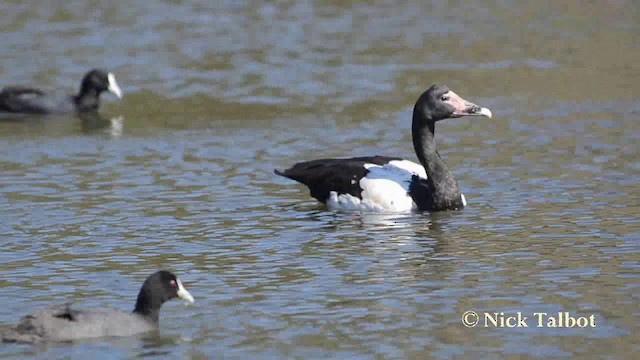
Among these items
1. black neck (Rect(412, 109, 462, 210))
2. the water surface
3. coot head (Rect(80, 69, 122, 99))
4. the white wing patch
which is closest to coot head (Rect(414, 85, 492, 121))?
black neck (Rect(412, 109, 462, 210))

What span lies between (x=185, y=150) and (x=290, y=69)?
577 cm

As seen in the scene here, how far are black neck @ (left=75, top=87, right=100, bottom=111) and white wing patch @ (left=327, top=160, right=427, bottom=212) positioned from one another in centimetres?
798

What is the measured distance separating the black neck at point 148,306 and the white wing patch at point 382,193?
15.5 feet

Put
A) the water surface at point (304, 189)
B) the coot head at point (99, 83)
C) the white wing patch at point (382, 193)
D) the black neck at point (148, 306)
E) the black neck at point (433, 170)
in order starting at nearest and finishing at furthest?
the black neck at point (148, 306)
the water surface at point (304, 189)
the black neck at point (433, 170)
the white wing patch at point (382, 193)
the coot head at point (99, 83)

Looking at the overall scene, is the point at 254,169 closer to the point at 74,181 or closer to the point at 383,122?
the point at 74,181

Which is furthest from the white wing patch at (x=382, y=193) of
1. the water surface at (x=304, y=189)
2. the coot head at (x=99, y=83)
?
the coot head at (x=99, y=83)

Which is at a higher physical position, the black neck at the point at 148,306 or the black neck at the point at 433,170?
the black neck at the point at 433,170

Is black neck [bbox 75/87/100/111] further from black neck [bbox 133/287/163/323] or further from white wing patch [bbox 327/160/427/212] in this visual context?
black neck [bbox 133/287/163/323]

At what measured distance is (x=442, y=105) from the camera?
1541cm

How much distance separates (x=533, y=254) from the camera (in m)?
12.8

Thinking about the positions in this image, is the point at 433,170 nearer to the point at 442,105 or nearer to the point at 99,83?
the point at 442,105

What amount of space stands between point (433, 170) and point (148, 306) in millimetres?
5196

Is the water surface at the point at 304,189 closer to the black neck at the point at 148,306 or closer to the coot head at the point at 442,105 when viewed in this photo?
the black neck at the point at 148,306

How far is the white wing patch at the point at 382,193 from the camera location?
49.4 feet
